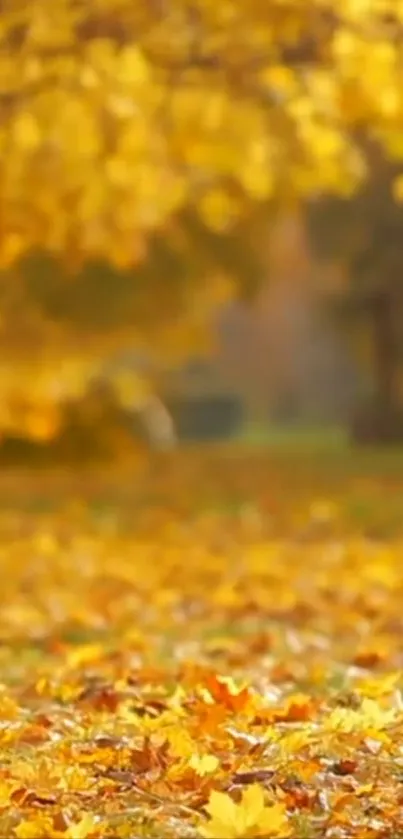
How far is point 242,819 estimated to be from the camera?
4.46 meters

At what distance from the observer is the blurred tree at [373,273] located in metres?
23.6

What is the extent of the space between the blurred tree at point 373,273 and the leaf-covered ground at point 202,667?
643 centimetres

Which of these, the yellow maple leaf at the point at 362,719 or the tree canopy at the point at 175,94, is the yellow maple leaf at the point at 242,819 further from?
the tree canopy at the point at 175,94

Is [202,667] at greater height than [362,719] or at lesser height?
lesser

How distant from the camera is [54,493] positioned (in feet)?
63.9

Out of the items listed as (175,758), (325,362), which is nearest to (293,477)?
(175,758)

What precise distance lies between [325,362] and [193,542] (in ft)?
123

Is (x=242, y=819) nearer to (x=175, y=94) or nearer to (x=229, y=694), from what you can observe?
(x=229, y=694)

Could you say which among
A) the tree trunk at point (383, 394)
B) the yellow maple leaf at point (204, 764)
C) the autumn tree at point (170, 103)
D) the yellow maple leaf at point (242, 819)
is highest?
the autumn tree at point (170, 103)

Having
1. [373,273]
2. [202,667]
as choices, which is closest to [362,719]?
[202,667]

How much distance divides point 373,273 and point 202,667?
18.1 metres

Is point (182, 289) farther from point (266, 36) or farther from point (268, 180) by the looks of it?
point (266, 36)

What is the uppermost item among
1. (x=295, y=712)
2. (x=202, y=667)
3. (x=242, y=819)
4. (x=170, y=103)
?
(x=170, y=103)

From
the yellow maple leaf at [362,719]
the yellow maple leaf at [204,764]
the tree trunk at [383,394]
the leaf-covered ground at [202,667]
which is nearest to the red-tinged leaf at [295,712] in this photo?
the leaf-covered ground at [202,667]
